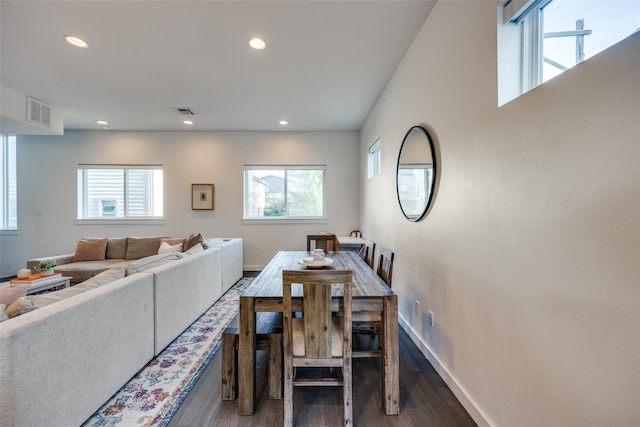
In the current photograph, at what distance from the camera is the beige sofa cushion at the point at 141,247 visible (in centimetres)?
417

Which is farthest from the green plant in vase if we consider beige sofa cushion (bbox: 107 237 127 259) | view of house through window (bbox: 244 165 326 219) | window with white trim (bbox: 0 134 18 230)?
window with white trim (bbox: 0 134 18 230)

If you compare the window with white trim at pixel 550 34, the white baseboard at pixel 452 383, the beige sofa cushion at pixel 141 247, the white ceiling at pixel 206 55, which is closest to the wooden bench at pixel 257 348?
the white baseboard at pixel 452 383

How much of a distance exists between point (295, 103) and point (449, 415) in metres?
3.76

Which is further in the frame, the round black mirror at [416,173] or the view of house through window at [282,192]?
the view of house through window at [282,192]

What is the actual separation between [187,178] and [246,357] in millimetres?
4407

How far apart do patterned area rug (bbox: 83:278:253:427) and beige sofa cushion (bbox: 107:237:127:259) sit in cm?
234

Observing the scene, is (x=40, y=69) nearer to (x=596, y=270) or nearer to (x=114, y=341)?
(x=114, y=341)

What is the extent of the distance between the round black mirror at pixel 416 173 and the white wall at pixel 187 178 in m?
2.58

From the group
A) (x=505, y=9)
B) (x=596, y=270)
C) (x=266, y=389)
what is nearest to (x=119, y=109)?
(x=266, y=389)

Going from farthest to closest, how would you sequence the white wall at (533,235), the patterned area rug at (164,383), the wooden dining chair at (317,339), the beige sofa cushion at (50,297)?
the patterned area rug at (164,383) < the wooden dining chair at (317,339) < the beige sofa cushion at (50,297) < the white wall at (533,235)

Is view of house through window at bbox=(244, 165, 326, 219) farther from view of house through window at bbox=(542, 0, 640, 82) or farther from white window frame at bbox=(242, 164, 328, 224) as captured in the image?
view of house through window at bbox=(542, 0, 640, 82)

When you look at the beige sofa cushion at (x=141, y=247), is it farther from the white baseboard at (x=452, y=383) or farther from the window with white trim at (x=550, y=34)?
the window with white trim at (x=550, y=34)

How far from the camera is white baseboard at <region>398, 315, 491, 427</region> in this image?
58.8 inches

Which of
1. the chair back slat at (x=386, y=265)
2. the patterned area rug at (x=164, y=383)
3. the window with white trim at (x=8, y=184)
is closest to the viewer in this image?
the patterned area rug at (x=164, y=383)
